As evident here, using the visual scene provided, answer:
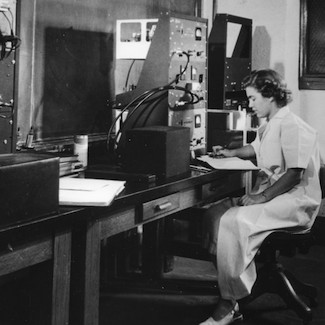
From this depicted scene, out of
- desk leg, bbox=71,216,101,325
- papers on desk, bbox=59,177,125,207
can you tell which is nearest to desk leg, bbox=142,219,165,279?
papers on desk, bbox=59,177,125,207

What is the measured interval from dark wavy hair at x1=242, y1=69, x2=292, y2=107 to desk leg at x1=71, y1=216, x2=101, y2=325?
1455 mm

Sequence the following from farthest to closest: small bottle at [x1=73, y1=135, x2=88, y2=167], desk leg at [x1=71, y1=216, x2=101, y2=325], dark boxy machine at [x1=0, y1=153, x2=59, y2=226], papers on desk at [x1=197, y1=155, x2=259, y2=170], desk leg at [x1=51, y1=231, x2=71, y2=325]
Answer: papers on desk at [x1=197, y1=155, x2=259, y2=170] → small bottle at [x1=73, y1=135, x2=88, y2=167] → desk leg at [x1=71, y1=216, x2=101, y2=325] → desk leg at [x1=51, y1=231, x2=71, y2=325] → dark boxy machine at [x1=0, y1=153, x2=59, y2=226]

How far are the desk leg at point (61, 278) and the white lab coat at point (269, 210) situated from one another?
106 centimetres

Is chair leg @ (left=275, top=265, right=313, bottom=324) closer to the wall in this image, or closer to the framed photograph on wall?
the wall

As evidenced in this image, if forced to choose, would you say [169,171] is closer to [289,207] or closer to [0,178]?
[289,207]

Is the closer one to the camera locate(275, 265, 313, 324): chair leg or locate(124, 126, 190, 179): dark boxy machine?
locate(124, 126, 190, 179): dark boxy machine

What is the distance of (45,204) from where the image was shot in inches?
69.0

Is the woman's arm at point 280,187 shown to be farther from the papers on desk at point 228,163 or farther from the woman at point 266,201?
the papers on desk at point 228,163

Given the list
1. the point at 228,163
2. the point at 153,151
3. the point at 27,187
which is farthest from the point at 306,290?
the point at 27,187

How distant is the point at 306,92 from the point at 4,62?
301cm

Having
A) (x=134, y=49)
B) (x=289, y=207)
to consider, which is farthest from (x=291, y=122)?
(x=134, y=49)

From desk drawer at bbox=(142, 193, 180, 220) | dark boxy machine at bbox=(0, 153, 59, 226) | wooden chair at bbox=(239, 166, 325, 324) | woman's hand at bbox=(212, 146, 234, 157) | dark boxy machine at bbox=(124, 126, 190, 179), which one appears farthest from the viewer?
woman's hand at bbox=(212, 146, 234, 157)

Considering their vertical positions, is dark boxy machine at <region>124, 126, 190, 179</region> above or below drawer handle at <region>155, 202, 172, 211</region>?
above

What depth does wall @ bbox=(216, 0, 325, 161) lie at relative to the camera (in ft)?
15.0
